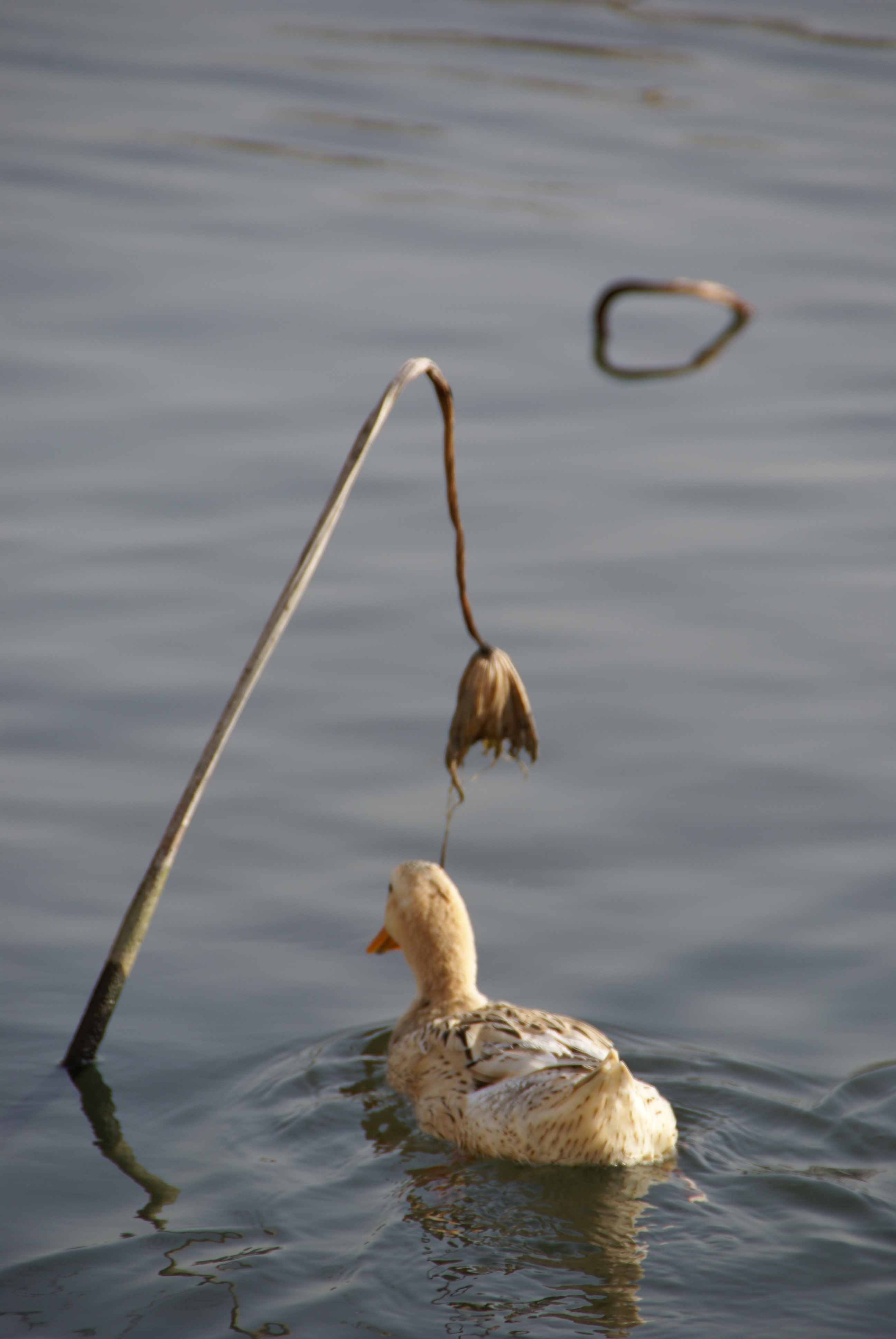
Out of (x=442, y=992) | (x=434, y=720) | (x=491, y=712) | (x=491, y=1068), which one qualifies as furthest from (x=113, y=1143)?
(x=434, y=720)

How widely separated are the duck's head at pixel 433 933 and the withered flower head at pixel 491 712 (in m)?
1.44

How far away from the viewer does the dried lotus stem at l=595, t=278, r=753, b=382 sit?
6.06 ft

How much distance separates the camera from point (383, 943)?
6.57 meters

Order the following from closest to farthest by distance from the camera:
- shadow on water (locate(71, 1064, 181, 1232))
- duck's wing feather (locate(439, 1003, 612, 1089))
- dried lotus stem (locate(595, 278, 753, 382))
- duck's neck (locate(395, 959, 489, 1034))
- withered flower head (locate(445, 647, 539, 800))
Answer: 1. dried lotus stem (locate(595, 278, 753, 382))
2. withered flower head (locate(445, 647, 539, 800))
3. shadow on water (locate(71, 1064, 181, 1232))
4. duck's wing feather (locate(439, 1003, 612, 1089))
5. duck's neck (locate(395, 959, 489, 1034))

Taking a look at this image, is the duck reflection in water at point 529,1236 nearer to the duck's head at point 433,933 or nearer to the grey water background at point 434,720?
the grey water background at point 434,720

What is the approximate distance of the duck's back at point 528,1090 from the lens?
5.11 meters

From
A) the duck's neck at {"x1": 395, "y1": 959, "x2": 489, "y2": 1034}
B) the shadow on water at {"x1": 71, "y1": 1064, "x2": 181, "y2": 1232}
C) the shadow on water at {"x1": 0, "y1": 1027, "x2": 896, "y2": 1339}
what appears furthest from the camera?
the duck's neck at {"x1": 395, "y1": 959, "x2": 489, "y2": 1034}

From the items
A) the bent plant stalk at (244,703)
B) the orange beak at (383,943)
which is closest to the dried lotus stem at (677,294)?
the bent plant stalk at (244,703)

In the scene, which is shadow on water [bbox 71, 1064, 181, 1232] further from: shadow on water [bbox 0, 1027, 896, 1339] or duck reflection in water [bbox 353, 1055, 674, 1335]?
duck reflection in water [bbox 353, 1055, 674, 1335]

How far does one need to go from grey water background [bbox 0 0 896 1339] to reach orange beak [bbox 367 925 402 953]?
0.13 metres

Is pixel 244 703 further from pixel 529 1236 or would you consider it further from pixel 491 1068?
pixel 529 1236

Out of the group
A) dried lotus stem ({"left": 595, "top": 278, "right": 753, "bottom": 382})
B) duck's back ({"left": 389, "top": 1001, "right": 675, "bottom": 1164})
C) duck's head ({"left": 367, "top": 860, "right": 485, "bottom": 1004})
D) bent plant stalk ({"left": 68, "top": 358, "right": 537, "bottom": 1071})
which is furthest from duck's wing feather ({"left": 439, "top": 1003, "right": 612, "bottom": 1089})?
dried lotus stem ({"left": 595, "top": 278, "right": 753, "bottom": 382})

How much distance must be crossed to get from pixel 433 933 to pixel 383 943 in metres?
0.36

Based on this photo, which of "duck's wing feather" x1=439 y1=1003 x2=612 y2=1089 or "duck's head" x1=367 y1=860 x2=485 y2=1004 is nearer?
"duck's wing feather" x1=439 y1=1003 x2=612 y2=1089
